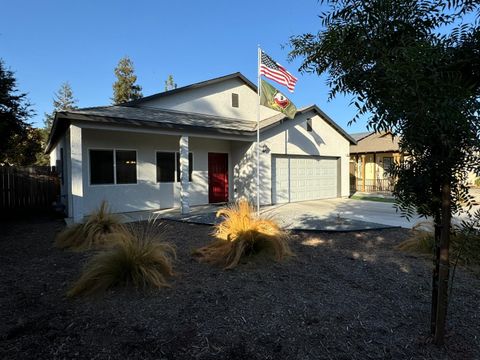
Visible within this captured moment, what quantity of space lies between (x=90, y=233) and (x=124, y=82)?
1275 inches

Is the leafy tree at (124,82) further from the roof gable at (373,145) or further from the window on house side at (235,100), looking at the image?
the roof gable at (373,145)

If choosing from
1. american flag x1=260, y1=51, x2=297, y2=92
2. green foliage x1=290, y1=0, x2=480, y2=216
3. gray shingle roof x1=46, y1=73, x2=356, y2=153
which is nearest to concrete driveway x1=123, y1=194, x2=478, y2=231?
gray shingle roof x1=46, y1=73, x2=356, y2=153

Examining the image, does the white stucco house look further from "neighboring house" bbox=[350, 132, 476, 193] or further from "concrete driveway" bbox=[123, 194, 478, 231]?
"neighboring house" bbox=[350, 132, 476, 193]

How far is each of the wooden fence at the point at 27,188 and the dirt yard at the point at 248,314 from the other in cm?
829

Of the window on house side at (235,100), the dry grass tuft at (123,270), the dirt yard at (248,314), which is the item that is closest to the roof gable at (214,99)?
the window on house side at (235,100)

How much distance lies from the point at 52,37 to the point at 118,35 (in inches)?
118

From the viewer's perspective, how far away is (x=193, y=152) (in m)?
12.5

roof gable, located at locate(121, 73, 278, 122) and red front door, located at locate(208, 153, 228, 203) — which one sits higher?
roof gable, located at locate(121, 73, 278, 122)

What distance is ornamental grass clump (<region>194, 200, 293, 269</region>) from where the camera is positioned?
16.4ft

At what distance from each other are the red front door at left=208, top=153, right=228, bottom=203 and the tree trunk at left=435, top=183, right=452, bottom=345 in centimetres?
1096

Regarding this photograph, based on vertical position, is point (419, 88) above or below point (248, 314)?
above

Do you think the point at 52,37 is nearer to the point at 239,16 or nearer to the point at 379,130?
the point at 239,16

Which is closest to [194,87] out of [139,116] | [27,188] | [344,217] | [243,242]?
[139,116]

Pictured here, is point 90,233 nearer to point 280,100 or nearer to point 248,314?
point 248,314
